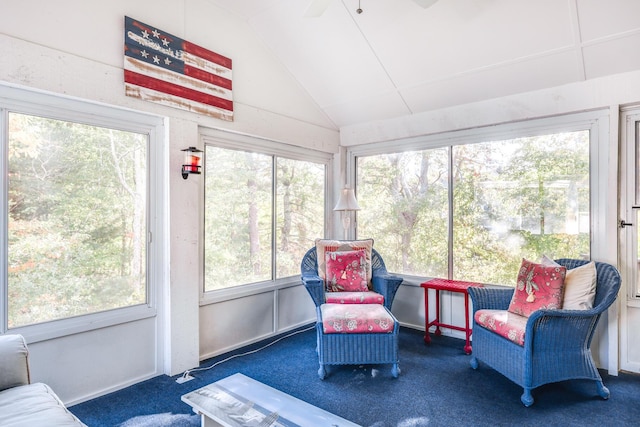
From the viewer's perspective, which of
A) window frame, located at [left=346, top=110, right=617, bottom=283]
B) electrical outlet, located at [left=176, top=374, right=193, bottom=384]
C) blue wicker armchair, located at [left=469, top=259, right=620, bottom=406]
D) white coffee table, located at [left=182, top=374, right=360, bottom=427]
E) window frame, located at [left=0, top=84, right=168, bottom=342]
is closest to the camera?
white coffee table, located at [left=182, top=374, right=360, bottom=427]

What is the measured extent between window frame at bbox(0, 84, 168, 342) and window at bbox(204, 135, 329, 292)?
464mm

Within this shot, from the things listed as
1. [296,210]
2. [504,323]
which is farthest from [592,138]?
[296,210]

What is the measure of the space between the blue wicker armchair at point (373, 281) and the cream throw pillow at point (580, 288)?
127cm

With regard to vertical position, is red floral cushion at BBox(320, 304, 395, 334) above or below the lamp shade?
below

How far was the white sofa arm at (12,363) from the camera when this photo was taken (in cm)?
167

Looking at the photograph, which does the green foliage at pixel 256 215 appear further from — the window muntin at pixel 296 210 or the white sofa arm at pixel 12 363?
the white sofa arm at pixel 12 363

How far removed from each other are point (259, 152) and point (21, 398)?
264cm

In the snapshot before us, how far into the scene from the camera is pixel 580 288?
2572 mm

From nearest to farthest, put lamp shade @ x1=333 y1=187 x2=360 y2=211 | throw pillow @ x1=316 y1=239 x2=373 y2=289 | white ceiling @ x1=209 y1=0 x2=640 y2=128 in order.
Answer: white ceiling @ x1=209 y1=0 x2=640 y2=128
throw pillow @ x1=316 y1=239 x2=373 y2=289
lamp shade @ x1=333 y1=187 x2=360 y2=211

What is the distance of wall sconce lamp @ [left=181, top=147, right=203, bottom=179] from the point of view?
9.23ft

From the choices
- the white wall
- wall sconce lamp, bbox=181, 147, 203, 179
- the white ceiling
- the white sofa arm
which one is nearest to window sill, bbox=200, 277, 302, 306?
the white wall

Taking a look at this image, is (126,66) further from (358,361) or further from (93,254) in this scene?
(358,361)

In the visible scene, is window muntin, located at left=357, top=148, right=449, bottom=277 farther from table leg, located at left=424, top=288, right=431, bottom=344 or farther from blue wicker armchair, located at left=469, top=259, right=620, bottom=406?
blue wicker armchair, located at left=469, top=259, right=620, bottom=406

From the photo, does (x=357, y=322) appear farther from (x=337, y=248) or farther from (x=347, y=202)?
(x=347, y=202)
